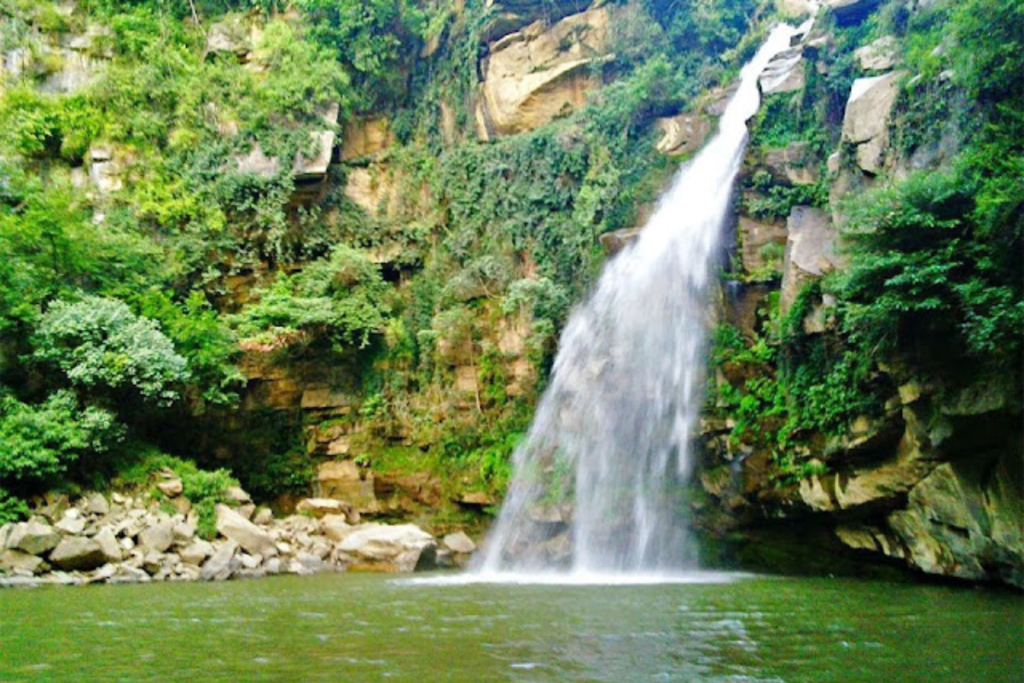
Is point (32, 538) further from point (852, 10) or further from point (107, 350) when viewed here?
point (852, 10)

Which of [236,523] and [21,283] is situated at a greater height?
[21,283]

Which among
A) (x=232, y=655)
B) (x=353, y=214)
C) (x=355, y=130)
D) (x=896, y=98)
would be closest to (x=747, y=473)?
(x=896, y=98)

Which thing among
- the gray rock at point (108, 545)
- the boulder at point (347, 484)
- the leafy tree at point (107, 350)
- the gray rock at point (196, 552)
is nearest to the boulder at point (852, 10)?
the boulder at point (347, 484)

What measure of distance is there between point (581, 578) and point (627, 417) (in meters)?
3.35

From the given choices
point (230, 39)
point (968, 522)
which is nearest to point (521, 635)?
point (968, 522)

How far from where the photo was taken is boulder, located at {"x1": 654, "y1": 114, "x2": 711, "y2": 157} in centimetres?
1806

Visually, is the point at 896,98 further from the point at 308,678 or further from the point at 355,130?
the point at 355,130

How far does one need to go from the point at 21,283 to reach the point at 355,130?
1043 cm

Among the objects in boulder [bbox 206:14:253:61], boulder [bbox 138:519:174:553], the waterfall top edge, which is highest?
boulder [bbox 206:14:253:61]

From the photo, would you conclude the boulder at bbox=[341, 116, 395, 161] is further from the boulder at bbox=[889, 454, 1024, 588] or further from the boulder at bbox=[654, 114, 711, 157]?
the boulder at bbox=[889, 454, 1024, 588]

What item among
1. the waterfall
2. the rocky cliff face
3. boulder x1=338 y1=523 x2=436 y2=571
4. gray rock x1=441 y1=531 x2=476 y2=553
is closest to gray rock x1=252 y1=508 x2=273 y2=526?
boulder x1=338 y1=523 x2=436 y2=571

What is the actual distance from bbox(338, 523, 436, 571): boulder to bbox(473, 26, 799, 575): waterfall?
1.32 m

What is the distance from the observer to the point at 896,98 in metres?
12.3

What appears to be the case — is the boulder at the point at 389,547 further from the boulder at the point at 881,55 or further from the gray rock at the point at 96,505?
the boulder at the point at 881,55
